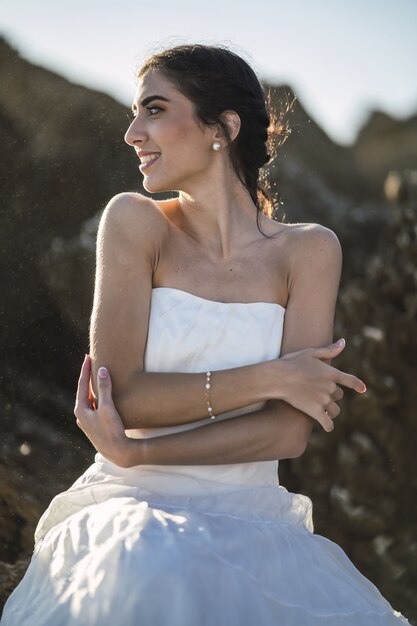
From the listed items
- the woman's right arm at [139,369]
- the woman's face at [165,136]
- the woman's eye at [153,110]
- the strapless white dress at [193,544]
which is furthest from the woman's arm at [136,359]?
the woman's eye at [153,110]

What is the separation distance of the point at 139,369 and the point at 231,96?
1144 mm

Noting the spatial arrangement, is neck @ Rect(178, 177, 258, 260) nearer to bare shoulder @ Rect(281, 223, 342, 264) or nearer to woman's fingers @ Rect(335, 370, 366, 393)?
bare shoulder @ Rect(281, 223, 342, 264)

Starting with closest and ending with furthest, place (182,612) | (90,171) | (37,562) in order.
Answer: (182,612)
(37,562)
(90,171)

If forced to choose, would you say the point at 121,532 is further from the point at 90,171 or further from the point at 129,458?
the point at 90,171

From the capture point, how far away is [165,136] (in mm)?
3623

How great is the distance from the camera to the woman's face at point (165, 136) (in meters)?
3.62

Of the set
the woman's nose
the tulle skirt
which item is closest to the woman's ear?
the woman's nose

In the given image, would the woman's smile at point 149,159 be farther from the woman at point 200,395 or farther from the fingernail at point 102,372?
the fingernail at point 102,372

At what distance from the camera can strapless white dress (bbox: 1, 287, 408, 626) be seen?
280cm

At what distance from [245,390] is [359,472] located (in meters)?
3.70

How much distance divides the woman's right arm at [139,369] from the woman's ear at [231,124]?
1.87 feet

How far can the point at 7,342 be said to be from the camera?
5629 millimetres

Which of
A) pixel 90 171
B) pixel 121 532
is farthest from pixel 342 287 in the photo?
pixel 121 532

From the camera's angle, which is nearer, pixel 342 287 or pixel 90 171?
pixel 90 171
